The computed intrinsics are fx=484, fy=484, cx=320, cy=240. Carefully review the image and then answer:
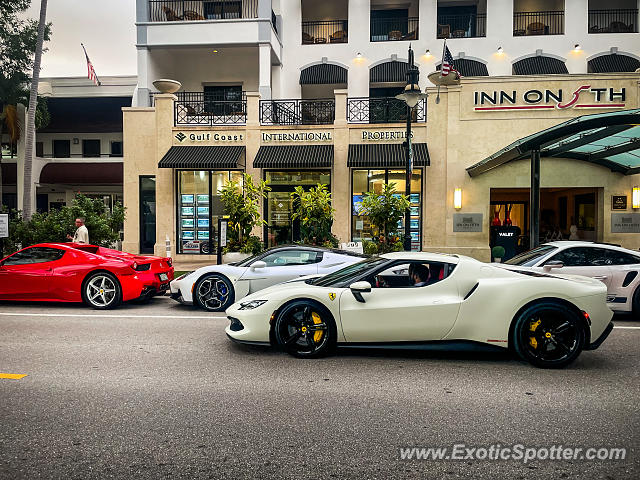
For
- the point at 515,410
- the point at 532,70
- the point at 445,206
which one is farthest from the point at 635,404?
the point at 532,70

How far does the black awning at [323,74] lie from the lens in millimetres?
23500

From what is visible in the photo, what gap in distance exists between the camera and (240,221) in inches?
571

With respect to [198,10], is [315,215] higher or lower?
lower

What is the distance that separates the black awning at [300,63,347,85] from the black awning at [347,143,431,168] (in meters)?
6.73

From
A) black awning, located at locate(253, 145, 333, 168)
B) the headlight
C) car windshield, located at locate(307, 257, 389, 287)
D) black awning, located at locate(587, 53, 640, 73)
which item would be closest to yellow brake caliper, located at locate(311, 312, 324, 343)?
car windshield, located at locate(307, 257, 389, 287)

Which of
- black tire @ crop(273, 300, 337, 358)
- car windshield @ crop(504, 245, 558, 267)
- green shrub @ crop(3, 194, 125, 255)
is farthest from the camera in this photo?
green shrub @ crop(3, 194, 125, 255)

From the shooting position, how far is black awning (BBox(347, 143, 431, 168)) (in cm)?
1725

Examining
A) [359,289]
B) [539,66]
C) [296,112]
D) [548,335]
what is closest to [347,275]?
[359,289]

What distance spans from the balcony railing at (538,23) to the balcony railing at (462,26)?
1.63 meters

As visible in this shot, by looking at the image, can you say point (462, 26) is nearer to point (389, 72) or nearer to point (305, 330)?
point (389, 72)

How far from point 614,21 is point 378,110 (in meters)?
14.0

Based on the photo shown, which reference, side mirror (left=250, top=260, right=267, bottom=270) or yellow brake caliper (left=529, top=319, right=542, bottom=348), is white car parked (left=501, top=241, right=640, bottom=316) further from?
side mirror (left=250, top=260, right=267, bottom=270)

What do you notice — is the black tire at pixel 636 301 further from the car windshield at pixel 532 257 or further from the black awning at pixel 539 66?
the black awning at pixel 539 66

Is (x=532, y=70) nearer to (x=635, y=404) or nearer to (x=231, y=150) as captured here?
(x=231, y=150)
